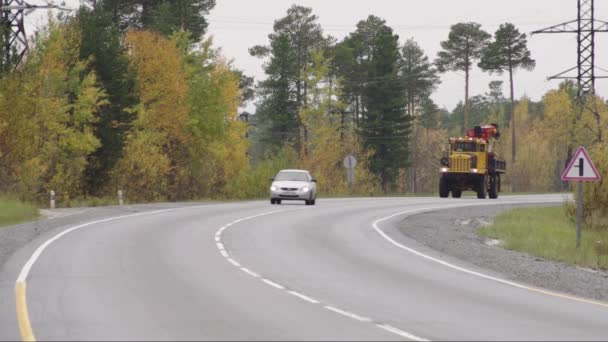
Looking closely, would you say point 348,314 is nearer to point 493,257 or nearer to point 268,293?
point 268,293

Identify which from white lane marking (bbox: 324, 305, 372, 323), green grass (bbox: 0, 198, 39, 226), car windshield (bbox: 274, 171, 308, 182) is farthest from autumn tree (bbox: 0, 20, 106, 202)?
white lane marking (bbox: 324, 305, 372, 323)

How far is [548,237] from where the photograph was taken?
29.2 meters

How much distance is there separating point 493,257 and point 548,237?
8093 millimetres

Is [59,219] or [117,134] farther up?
[117,134]

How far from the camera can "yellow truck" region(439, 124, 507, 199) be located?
5044cm

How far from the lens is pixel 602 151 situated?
111 ft

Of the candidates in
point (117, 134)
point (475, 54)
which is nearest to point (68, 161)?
point (117, 134)

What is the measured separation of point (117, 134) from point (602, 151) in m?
24.7

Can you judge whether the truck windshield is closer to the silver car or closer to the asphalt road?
the silver car

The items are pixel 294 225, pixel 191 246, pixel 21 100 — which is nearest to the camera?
pixel 191 246

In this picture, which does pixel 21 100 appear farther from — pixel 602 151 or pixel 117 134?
pixel 602 151

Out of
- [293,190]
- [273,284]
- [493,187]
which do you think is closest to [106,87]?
[293,190]

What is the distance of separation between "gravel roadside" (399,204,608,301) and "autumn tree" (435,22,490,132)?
62.0m

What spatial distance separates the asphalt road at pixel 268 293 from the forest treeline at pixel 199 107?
52.5 ft
